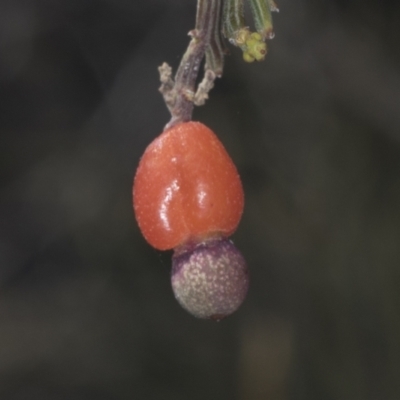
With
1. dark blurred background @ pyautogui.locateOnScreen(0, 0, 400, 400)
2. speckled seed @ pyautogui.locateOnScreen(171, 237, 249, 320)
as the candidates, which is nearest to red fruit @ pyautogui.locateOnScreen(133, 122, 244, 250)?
speckled seed @ pyautogui.locateOnScreen(171, 237, 249, 320)

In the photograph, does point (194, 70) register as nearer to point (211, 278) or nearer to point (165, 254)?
point (211, 278)

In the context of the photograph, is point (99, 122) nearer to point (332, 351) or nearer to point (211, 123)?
point (211, 123)

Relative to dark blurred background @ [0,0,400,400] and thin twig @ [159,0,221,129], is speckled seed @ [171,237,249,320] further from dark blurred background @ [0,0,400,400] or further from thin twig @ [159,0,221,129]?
dark blurred background @ [0,0,400,400]

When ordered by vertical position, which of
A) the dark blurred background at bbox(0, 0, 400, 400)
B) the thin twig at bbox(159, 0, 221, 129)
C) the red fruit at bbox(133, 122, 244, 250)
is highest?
the thin twig at bbox(159, 0, 221, 129)

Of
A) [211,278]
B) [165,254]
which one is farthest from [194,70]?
[165,254]

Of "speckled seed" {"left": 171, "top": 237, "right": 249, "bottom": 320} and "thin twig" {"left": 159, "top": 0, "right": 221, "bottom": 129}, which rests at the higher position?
"thin twig" {"left": 159, "top": 0, "right": 221, "bottom": 129}

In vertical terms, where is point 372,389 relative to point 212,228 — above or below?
below

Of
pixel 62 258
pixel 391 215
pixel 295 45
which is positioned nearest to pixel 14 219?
pixel 62 258
